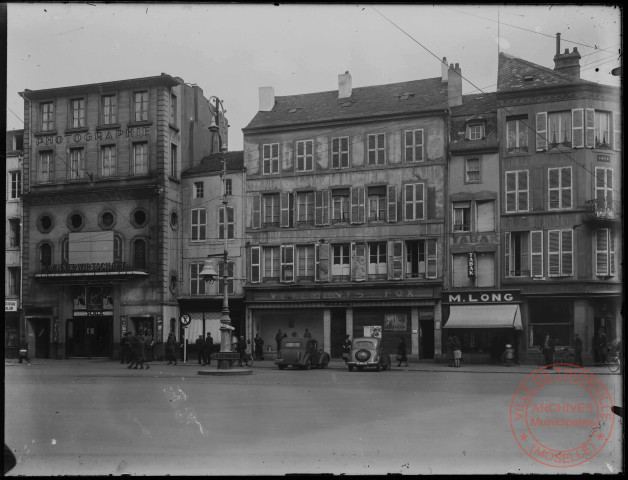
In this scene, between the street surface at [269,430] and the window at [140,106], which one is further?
the window at [140,106]

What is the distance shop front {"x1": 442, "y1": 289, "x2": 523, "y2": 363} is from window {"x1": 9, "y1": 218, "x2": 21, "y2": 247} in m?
25.3

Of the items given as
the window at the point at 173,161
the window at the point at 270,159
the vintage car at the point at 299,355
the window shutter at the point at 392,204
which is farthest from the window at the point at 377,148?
the vintage car at the point at 299,355

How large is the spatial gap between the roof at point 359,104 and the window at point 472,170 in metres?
3.17

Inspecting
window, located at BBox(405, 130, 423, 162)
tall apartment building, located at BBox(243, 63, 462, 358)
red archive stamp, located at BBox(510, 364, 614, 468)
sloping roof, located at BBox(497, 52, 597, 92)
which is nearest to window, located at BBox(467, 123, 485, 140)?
tall apartment building, located at BBox(243, 63, 462, 358)

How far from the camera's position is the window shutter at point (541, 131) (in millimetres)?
35906

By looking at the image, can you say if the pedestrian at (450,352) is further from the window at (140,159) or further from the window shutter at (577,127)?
the window at (140,159)

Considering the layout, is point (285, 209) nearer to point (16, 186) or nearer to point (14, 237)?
point (16, 186)

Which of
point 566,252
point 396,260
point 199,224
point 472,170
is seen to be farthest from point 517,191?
point 199,224

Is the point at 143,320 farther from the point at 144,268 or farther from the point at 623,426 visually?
the point at 623,426

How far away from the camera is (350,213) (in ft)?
133

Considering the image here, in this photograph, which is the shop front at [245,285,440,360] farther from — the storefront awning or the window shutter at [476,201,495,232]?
the window shutter at [476,201,495,232]

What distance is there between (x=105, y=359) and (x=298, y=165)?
15081 millimetres

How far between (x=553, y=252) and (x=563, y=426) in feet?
81.2

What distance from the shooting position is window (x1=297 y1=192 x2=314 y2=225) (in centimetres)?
4141
